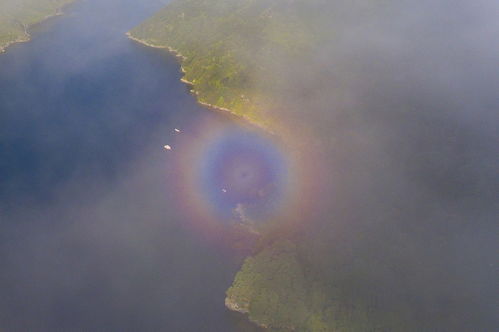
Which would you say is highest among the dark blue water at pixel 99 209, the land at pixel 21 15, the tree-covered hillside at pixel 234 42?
the tree-covered hillside at pixel 234 42

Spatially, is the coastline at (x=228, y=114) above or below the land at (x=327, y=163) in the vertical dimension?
below

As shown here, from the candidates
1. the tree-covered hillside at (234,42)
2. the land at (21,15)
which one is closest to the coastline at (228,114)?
the tree-covered hillside at (234,42)

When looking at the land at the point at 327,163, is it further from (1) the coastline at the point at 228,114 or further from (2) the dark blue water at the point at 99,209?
(2) the dark blue water at the point at 99,209

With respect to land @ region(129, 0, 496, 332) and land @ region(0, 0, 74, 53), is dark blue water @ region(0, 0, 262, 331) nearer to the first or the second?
land @ region(129, 0, 496, 332)

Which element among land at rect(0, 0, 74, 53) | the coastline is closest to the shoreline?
the coastline

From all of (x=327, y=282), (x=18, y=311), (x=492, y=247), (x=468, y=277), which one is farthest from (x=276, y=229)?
(x=18, y=311)

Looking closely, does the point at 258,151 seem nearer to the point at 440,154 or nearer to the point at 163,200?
the point at 163,200

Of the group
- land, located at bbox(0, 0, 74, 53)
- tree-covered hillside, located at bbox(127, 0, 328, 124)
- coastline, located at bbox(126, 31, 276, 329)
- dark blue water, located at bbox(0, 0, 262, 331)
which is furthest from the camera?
land, located at bbox(0, 0, 74, 53)
